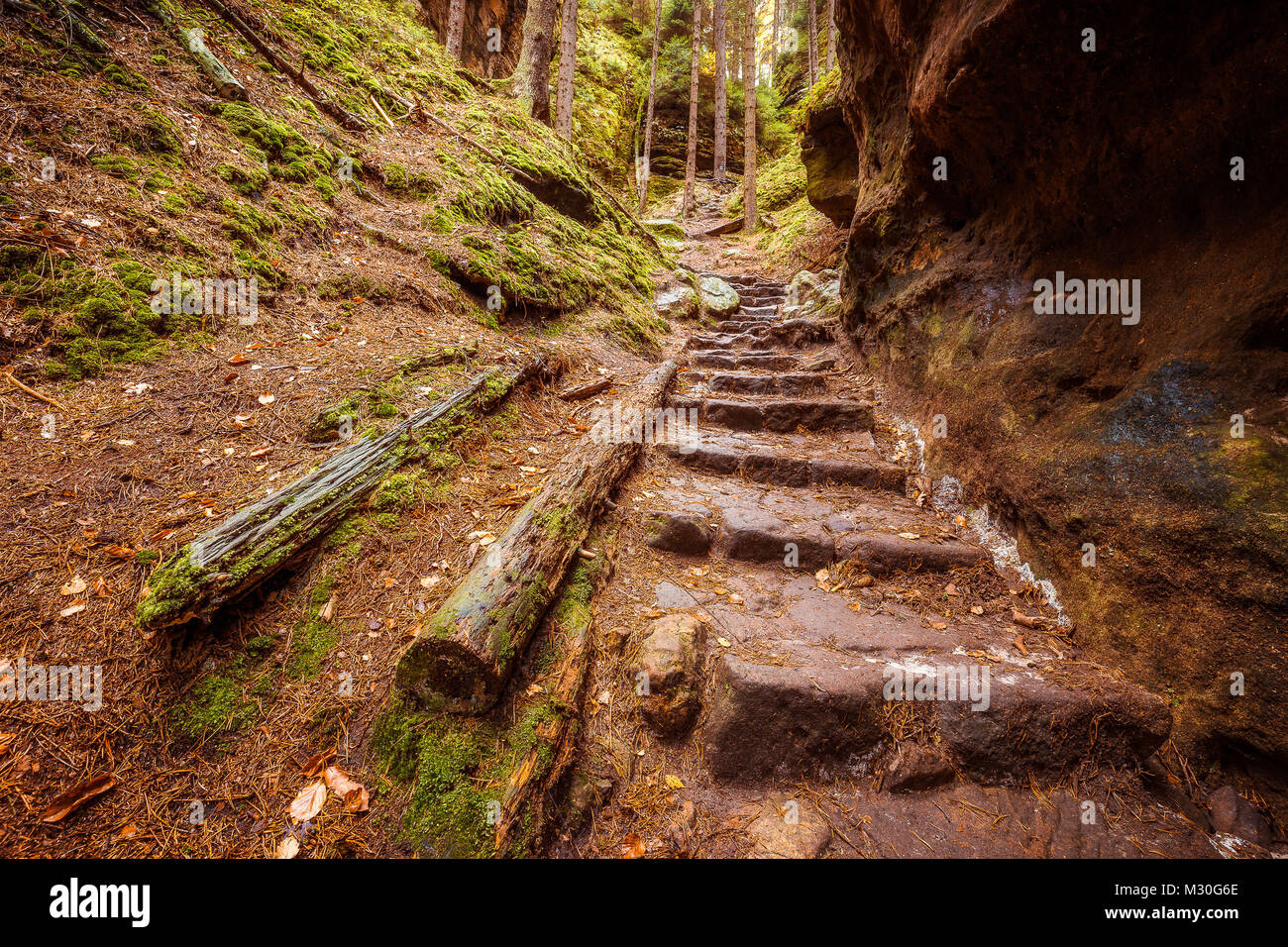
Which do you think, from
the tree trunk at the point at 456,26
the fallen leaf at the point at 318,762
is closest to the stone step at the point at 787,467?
the fallen leaf at the point at 318,762

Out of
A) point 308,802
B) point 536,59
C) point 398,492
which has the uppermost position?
point 536,59

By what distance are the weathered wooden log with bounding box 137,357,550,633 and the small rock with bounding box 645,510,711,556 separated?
167 centimetres

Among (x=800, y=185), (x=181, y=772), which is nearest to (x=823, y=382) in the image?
(x=181, y=772)

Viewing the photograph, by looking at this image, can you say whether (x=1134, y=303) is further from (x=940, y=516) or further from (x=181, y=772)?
(x=181, y=772)

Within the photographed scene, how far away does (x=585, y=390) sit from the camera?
16.0 ft

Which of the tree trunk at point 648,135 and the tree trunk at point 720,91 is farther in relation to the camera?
A: the tree trunk at point 648,135

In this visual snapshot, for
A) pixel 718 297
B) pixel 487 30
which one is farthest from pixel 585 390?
pixel 487 30

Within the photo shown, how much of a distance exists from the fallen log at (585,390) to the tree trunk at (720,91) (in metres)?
20.1

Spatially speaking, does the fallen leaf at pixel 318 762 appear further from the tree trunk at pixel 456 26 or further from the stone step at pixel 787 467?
the tree trunk at pixel 456 26

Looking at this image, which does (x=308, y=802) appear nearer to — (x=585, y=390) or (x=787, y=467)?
(x=585, y=390)

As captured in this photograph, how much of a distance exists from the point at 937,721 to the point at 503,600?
2221mm

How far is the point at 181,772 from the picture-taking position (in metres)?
1.75

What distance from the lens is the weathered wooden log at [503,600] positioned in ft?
6.59
